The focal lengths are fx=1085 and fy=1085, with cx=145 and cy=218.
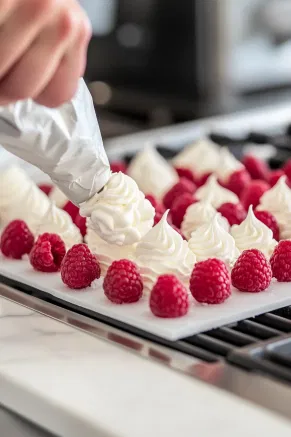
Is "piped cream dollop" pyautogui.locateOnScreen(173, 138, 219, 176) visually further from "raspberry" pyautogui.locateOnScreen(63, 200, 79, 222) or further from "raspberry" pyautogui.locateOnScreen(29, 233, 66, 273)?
"raspberry" pyautogui.locateOnScreen(29, 233, 66, 273)

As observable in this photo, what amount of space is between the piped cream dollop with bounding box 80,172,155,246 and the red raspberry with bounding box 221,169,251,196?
431mm

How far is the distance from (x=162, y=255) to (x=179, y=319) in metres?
0.19

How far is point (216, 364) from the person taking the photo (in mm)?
1454

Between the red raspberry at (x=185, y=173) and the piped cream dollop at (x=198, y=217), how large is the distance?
14.3 inches

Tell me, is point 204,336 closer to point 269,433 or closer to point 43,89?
point 269,433

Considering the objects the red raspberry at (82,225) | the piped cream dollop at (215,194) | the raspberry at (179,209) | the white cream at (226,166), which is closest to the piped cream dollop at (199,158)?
the white cream at (226,166)

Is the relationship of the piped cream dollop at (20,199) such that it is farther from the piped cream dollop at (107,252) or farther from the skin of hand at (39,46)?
the skin of hand at (39,46)

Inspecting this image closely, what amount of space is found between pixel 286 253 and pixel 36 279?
1.37 feet

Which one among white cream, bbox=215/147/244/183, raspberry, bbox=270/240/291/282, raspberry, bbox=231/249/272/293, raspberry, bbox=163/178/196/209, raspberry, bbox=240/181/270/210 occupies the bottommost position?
raspberry, bbox=231/249/272/293

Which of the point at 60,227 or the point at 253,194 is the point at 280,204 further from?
the point at 60,227

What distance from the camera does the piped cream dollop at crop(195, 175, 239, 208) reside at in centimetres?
→ 211

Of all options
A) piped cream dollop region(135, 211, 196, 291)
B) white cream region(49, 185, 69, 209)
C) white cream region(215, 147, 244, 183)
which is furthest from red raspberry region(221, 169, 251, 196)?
piped cream dollop region(135, 211, 196, 291)

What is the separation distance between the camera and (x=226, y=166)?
2.38 meters

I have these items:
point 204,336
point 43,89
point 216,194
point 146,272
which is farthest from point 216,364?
point 216,194
